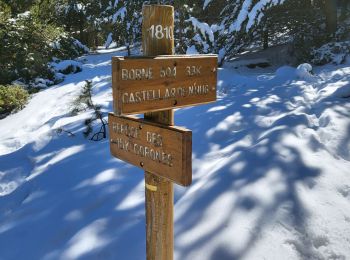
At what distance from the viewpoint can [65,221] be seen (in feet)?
11.9

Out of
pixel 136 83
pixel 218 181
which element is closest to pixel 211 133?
pixel 218 181

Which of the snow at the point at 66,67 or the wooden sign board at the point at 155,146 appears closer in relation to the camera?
the wooden sign board at the point at 155,146

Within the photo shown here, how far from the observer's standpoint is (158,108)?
6.64ft

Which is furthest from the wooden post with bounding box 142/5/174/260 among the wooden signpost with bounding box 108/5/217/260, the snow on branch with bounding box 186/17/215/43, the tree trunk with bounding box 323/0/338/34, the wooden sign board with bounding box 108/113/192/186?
the tree trunk with bounding box 323/0/338/34

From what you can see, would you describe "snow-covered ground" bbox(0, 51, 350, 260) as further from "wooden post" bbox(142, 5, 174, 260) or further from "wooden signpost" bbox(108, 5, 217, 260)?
"wooden signpost" bbox(108, 5, 217, 260)

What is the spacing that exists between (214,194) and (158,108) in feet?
5.82

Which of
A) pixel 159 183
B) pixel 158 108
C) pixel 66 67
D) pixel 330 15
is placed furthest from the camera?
pixel 66 67

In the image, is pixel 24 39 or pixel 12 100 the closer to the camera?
pixel 24 39

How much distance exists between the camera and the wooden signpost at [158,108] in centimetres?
191

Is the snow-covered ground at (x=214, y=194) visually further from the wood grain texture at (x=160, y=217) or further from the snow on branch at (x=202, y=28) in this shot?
the snow on branch at (x=202, y=28)

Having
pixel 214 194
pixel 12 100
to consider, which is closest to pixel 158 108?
pixel 214 194

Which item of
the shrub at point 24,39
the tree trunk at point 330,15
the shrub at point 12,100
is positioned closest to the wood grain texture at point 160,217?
the shrub at point 24,39

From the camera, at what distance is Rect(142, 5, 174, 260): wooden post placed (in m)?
2.12

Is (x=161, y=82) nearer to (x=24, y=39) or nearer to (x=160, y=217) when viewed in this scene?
(x=160, y=217)
